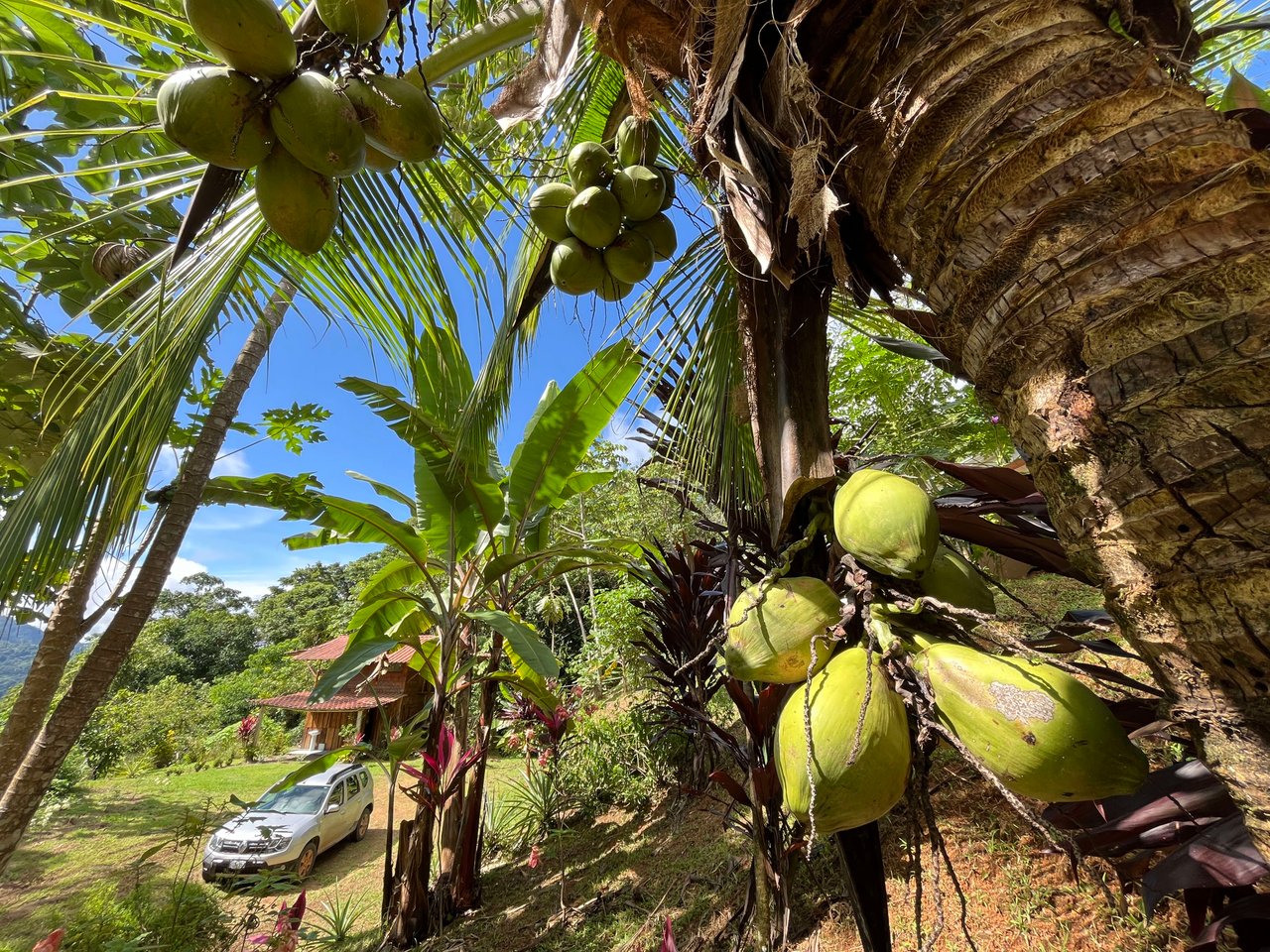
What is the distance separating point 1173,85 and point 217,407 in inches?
185

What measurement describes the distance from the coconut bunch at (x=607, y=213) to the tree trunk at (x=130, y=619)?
1.28 m

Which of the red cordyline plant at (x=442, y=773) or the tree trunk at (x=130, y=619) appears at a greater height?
the tree trunk at (x=130, y=619)

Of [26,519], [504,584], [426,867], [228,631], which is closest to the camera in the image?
[26,519]

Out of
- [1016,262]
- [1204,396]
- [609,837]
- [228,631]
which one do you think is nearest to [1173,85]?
[1016,262]

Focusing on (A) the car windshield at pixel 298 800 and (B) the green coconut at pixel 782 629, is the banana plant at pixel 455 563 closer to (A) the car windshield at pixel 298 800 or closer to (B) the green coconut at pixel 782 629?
(B) the green coconut at pixel 782 629

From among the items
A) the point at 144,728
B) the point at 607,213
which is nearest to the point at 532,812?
the point at 607,213

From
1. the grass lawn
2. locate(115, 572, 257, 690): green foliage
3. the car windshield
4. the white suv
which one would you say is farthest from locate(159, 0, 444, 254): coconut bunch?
locate(115, 572, 257, 690): green foliage

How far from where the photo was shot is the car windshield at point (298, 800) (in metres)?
7.32

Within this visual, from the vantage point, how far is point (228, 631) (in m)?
28.3

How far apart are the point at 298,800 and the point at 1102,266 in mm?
9982

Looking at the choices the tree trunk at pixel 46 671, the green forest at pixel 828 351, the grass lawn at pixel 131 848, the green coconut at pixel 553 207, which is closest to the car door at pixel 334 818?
the grass lawn at pixel 131 848

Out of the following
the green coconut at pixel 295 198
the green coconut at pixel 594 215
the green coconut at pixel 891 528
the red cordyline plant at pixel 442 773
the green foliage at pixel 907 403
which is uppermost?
the green foliage at pixel 907 403

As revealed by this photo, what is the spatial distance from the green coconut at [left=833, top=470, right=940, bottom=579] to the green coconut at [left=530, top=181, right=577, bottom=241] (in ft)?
3.78

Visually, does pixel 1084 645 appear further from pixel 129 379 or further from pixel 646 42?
pixel 129 379
